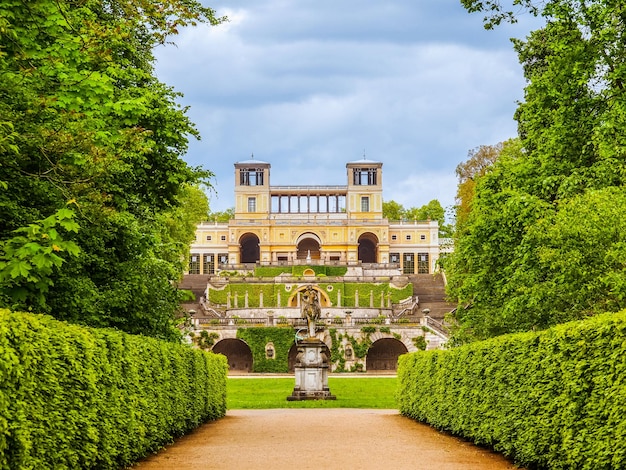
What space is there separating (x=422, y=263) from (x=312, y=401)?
6463cm

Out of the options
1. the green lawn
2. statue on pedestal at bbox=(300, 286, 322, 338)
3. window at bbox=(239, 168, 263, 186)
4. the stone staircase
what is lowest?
the green lawn

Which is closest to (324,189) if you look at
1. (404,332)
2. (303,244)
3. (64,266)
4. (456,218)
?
(303,244)

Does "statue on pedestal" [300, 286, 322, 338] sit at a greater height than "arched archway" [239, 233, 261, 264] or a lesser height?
lesser

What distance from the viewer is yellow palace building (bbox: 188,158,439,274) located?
8406 centimetres

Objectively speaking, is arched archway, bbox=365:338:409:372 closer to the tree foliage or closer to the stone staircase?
the stone staircase

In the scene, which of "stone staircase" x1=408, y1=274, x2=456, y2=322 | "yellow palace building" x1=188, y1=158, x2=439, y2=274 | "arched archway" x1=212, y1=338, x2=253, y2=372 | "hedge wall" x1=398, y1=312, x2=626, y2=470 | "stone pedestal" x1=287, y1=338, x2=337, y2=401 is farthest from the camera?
"yellow palace building" x1=188, y1=158, x2=439, y2=274

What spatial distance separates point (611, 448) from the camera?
6.71 m

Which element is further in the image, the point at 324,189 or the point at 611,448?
the point at 324,189

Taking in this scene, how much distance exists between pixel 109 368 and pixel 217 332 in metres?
40.1

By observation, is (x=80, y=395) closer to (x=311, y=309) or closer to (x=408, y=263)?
(x=311, y=309)

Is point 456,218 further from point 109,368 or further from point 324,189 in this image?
point 324,189

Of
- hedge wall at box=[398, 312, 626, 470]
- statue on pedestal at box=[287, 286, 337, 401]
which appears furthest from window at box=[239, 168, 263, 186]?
hedge wall at box=[398, 312, 626, 470]

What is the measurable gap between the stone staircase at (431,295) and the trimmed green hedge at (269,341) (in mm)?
13517

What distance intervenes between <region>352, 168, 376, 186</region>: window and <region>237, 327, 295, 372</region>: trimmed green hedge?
138 feet
